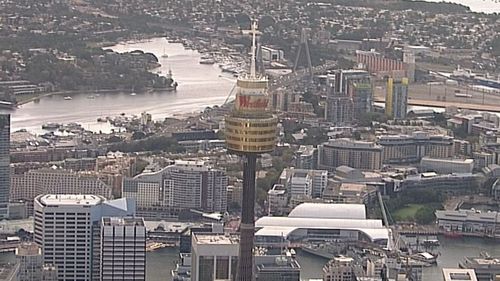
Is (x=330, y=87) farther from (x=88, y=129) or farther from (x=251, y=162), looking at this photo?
(x=251, y=162)

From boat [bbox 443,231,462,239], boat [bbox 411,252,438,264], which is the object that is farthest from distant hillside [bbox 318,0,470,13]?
boat [bbox 411,252,438,264]

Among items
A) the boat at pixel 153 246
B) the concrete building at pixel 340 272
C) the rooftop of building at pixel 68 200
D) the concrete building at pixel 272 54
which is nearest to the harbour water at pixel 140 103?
the concrete building at pixel 272 54

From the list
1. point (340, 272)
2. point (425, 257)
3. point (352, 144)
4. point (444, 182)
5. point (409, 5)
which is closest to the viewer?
point (340, 272)

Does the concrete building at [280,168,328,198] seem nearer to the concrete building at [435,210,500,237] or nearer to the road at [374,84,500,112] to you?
the concrete building at [435,210,500,237]

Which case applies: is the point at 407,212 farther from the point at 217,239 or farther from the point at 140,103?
the point at 140,103

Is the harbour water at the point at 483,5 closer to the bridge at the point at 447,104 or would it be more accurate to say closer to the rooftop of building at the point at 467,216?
the bridge at the point at 447,104

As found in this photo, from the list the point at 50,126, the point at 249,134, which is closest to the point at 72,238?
the point at 249,134
